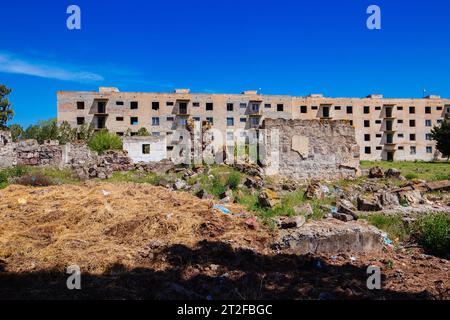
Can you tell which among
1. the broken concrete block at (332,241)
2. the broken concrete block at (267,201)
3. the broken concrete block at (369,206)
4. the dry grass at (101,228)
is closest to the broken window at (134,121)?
the dry grass at (101,228)

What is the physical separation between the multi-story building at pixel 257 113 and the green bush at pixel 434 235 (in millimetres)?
27904

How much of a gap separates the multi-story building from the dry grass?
2604cm

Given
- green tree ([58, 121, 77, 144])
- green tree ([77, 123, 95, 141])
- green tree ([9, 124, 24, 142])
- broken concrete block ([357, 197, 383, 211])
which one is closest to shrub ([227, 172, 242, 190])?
broken concrete block ([357, 197, 383, 211])

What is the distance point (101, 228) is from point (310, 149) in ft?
33.7

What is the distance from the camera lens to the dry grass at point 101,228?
5.00 m

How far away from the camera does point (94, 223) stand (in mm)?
6348

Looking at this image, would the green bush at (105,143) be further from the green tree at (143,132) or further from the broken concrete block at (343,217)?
the broken concrete block at (343,217)

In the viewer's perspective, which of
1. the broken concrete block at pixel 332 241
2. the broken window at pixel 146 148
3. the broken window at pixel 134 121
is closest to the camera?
the broken concrete block at pixel 332 241

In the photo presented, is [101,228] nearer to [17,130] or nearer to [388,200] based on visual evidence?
[388,200]

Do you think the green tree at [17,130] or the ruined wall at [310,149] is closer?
the ruined wall at [310,149]

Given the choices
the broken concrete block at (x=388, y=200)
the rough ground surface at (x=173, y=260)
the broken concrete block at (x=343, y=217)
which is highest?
the broken concrete block at (x=388, y=200)

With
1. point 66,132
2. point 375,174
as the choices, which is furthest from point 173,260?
point 66,132

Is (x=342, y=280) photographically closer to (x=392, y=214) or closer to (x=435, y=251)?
(x=435, y=251)

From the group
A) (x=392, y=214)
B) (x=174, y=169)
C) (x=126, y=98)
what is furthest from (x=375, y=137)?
(x=392, y=214)
